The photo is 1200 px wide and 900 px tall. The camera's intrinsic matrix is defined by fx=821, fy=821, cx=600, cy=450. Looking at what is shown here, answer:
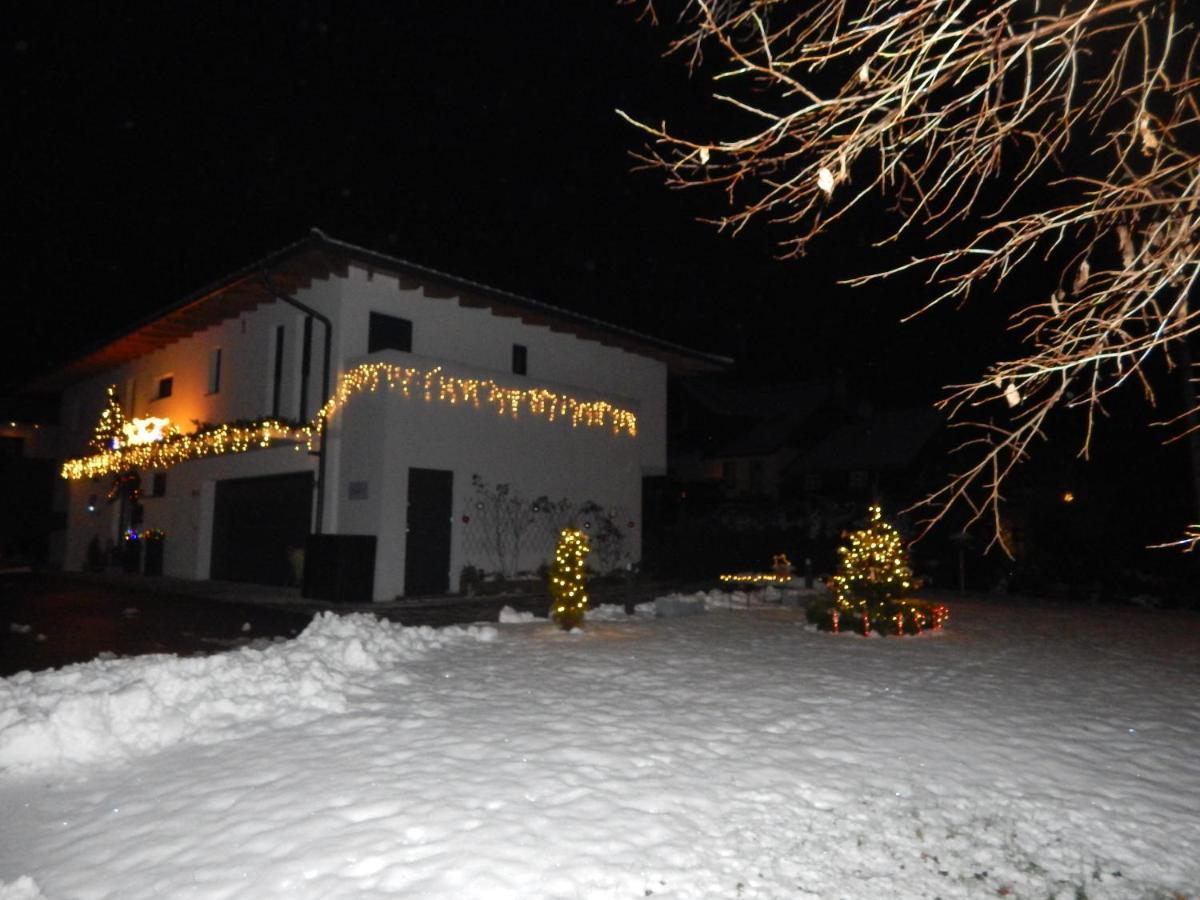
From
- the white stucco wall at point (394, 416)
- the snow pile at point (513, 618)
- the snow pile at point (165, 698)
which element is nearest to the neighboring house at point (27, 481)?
the white stucco wall at point (394, 416)

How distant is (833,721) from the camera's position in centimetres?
612

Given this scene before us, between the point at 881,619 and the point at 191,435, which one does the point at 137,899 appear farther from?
the point at 191,435

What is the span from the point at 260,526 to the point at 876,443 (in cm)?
2522

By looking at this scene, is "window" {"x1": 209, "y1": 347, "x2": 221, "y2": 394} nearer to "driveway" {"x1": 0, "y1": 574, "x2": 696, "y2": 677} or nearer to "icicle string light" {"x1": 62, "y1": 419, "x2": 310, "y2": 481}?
"icicle string light" {"x1": 62, "y1": 419, "x2": 310, "y2": 481}

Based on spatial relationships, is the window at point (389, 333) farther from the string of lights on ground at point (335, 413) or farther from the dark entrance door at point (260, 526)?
the dark entrance door at point (260, 526)

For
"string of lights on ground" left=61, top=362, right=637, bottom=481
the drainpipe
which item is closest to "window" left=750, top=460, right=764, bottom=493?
"string of lights on ground" left=61, top=362, right=637, bottom=481

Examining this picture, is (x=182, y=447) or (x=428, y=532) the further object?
(x=182, y=447)

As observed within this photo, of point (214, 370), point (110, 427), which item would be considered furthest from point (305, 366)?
point (110, 427)

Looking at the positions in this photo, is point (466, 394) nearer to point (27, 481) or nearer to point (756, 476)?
point (756, 476)

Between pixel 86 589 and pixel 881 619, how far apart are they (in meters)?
16.2

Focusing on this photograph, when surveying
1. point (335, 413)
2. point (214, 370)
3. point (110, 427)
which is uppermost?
point (214, 370)

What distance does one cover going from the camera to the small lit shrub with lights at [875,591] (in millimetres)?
10859

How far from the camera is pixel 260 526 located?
59.7 feet

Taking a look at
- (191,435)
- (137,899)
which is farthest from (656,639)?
(191,435)
